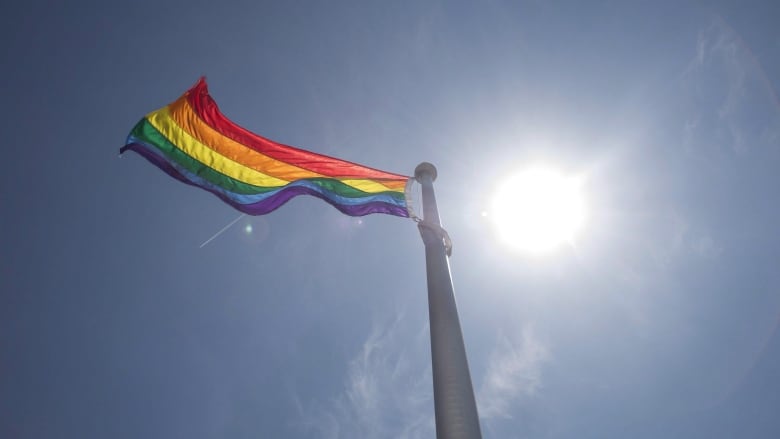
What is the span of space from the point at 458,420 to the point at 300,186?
821 cm

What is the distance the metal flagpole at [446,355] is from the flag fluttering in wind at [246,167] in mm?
3989

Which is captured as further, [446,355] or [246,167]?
[246,167]

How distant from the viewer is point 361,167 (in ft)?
40.5

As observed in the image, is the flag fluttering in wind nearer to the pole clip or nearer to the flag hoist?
the flag hoist

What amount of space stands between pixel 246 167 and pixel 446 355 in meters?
8.61

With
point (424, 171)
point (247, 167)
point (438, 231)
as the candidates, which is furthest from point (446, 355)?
point (247, 167)

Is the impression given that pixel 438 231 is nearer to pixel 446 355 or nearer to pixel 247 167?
pixel 446 355

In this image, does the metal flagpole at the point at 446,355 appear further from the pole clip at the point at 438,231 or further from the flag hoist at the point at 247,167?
the flag hoist at the point at 247,167

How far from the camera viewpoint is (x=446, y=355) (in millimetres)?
6129

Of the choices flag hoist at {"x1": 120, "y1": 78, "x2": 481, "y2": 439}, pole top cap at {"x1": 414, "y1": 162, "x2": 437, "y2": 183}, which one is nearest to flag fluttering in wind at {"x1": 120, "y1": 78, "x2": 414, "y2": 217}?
flag hoist at {"x1": 120, "y1": 78, "x2": 481, "y2": 439}

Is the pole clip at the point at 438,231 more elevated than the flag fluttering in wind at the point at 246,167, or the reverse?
the flag fluttering in wind at the point at 246,167

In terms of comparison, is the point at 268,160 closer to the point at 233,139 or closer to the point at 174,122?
the point at 233,139

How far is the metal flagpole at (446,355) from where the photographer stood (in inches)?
214

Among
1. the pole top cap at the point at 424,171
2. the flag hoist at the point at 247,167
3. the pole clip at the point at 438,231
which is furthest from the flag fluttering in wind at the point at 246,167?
the pole clip at the point at 438,231
